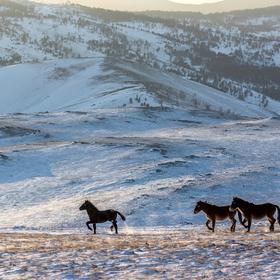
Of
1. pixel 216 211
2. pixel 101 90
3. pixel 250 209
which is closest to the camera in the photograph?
pixel 250 209

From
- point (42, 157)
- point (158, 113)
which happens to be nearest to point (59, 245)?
point (42, 157)

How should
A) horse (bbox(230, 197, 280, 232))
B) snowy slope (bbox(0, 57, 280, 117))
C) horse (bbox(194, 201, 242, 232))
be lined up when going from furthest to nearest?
1. snowy slope (bbox(0, 57, 280, 117))
2. horse (bbox(194, 201, 242, 232))
3. horse (bbox(230, 197, 280, 232))

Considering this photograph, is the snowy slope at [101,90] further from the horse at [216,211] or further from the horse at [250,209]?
the horse at [250,209]

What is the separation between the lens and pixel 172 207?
32938 mm

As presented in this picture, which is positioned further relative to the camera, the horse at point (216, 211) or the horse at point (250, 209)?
the horse at point (216, 211)

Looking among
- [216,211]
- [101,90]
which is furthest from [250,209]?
[101,90]

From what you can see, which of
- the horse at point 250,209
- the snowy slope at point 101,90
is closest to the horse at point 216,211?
the horse at point 250,209

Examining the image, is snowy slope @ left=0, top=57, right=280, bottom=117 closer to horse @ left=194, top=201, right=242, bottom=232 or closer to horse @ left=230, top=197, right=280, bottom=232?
horse @ left=194, top=201, right=242, bottom=232

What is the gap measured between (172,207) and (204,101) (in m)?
134

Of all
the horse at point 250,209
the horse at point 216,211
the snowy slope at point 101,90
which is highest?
the horse at point 250,209

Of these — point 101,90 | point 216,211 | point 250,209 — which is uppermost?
point 250,209

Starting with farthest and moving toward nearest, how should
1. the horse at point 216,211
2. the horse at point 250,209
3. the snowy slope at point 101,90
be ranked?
the snowy slope at point 101,90
the horse at point 216,211
the horse at point 250,209

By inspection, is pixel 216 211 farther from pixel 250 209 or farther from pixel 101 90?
pixel 101 90

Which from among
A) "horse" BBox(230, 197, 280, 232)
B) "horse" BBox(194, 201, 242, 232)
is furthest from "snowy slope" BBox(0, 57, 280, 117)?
"horse" BBox(230, 197, 280, 232)
